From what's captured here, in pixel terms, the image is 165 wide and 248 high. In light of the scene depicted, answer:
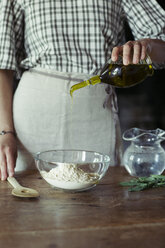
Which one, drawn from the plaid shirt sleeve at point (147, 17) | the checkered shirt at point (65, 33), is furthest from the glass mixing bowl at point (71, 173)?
the plaid shirt sleeve at point (147, 17)

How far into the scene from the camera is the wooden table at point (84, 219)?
666mm

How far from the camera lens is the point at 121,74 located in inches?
44.0

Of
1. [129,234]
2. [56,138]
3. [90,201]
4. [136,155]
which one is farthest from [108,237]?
[56,138]

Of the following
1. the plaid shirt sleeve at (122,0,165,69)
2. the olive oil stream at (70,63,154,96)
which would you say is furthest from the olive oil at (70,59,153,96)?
the plaid shirt sleeve at (122,0,165,69)

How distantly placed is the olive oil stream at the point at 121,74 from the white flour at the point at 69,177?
249mm

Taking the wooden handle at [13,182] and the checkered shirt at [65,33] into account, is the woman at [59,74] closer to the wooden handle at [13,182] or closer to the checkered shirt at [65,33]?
the checkered shirt at [65,33]

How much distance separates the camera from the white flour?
941 millimetres

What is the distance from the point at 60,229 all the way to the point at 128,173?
1.71ft

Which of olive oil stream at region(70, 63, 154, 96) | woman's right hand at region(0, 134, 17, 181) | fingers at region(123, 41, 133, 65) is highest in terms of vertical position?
fingers at region(123, 41, 133, 65)

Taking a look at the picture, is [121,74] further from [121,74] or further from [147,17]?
[147,17]

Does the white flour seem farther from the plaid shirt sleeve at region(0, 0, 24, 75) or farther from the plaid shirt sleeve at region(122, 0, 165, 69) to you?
the plaid shirt sleeve at region(122, 0, 165, 69)

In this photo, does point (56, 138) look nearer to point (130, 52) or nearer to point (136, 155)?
point (136, 155)

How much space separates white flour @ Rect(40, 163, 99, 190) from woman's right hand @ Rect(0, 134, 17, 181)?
8.2 inches

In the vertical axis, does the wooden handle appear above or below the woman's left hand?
below
